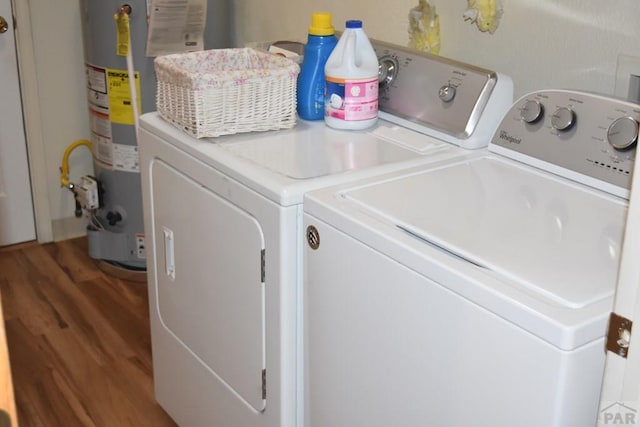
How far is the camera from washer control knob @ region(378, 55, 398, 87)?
191cm

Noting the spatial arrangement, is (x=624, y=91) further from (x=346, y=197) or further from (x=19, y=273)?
(x=19, y=273)

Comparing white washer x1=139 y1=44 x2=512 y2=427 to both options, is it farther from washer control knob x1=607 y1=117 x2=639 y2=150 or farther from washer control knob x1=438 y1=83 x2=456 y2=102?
washer control knob x1=607 y1=117 x2=639 y2=150

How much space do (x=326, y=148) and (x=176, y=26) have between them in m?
1.19

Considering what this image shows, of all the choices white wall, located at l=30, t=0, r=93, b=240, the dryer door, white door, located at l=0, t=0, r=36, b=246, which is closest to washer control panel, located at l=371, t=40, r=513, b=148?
the dryer door

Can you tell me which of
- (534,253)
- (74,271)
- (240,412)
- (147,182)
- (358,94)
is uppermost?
(358,94)

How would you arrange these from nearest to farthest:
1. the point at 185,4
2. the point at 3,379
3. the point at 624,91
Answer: the point at 3,379
the point at 624,91
the point at 185,4

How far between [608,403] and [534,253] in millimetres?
286

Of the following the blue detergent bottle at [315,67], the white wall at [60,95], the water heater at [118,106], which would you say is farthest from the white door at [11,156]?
the blue detergent bottle at [315,67]

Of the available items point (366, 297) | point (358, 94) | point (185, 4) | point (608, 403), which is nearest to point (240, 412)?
point (366, 297)

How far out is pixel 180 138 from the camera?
179 centimetres

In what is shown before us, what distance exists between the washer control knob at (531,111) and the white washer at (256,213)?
9cm

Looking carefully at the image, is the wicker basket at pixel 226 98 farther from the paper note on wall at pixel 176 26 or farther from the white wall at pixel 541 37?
the paper note on wall at pixel 176 26

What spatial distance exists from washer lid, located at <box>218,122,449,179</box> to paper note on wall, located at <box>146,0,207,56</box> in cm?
100

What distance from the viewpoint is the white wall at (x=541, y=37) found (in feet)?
5.28
